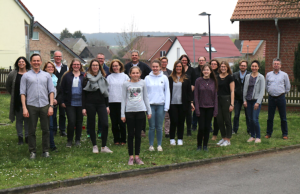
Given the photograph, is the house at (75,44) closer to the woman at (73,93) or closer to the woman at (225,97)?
the woman at (73,93)

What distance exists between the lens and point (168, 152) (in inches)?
344

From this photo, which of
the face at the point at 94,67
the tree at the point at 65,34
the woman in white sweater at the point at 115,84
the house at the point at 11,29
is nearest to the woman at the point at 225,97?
the woman in white sweater at the point at 115,84

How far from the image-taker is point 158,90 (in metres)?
8.91

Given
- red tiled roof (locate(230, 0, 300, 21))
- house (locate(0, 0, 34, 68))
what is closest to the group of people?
red tiled roof (locate(230, 0, 300, 21))

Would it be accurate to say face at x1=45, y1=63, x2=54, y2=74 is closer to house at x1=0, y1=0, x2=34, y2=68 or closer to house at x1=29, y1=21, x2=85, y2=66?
house at x1=0, y1=0, x2=34, y2=68

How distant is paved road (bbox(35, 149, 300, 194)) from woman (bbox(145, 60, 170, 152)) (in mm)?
1583

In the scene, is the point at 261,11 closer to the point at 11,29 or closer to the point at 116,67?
the point at 116,67

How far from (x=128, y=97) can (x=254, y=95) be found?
3.80 meters

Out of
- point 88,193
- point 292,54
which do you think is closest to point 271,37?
point 292,54

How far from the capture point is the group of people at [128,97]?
311 inches

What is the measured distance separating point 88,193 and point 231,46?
71.4 metres

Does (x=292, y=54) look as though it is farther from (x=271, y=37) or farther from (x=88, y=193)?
(x=88, y=193)

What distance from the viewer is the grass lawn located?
268 inches

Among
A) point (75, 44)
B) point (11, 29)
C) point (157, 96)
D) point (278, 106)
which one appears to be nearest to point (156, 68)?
point (157, 96)
